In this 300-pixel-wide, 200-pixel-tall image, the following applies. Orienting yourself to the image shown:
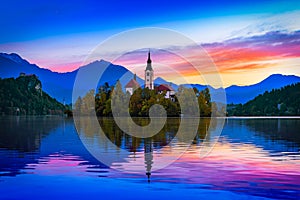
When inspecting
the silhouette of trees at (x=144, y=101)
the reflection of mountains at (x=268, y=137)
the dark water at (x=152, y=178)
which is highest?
the silhouette of trees at (x=144, y=101)

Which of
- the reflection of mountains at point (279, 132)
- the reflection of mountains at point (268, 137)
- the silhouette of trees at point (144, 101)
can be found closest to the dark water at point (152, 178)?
the reflection of mountains at point (268, 137)

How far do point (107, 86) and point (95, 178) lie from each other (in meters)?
169

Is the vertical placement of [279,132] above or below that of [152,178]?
above

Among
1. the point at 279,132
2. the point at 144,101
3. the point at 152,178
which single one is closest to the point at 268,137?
the point at 279,132

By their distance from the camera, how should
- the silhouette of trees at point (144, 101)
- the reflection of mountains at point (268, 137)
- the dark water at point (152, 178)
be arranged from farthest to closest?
the silhouette of trees at point (144, 101), the reflection of mountains at point (268, 137), the dark water at point (152, 178)

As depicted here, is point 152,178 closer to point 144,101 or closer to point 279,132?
point 279,132

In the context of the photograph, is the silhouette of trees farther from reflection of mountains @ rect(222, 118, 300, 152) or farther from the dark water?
the dark water

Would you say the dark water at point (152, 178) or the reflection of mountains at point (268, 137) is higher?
the reflection of mountains at point (268, 137)

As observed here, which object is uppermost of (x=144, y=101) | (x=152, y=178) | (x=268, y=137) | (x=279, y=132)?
(x=144, y=101)

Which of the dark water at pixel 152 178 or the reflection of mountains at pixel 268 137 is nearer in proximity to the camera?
the dark water at pixel 152 178

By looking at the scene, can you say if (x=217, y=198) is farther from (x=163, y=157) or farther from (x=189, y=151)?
(x=189, y=151)

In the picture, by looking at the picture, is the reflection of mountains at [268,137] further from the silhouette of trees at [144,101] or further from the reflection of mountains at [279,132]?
the silhouette of trees at [144,101]

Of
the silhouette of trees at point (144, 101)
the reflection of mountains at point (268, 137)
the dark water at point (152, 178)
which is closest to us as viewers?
the dark water at point (152, 178)

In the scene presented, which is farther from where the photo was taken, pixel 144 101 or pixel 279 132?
pixel 144 101
